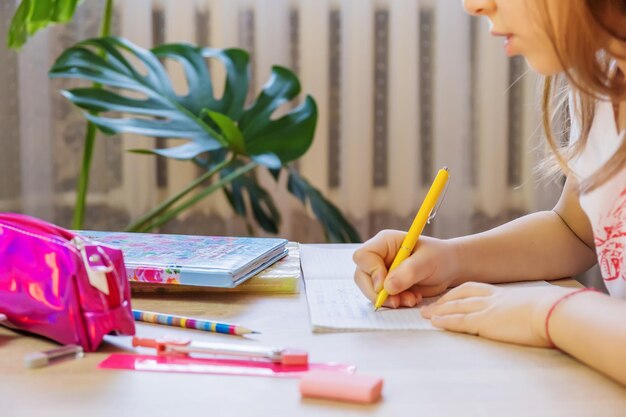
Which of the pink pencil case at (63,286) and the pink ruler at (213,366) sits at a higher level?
the pink pencil case at (63,286)

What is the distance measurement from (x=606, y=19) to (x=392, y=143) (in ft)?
4.41

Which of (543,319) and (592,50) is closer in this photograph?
(543,319)

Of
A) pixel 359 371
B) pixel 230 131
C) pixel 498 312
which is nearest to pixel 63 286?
pixel 359 371

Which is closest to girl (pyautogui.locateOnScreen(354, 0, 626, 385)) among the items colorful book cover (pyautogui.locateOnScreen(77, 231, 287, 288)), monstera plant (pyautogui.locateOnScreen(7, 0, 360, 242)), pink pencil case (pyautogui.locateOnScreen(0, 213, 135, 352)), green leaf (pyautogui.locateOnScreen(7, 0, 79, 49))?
colorful book cover (pyautogui.locateOnScreen(77, 231, 287, 288))

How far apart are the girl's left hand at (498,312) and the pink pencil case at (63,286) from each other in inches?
9.5

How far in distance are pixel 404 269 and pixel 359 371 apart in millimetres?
208

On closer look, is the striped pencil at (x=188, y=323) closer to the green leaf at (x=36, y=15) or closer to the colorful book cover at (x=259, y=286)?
the colorful book cover at (x=259, y=286)

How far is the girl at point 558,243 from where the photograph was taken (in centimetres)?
59

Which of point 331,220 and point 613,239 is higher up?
point 613,239

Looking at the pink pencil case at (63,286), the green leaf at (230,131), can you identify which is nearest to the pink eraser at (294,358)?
the pink pencil case at (63,286)

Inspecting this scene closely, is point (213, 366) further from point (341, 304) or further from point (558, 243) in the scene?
point (558, 243)

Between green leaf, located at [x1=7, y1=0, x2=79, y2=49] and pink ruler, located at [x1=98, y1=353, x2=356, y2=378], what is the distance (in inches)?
46.8

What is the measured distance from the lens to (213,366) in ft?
1.77

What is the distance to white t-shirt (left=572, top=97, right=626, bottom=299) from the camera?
763mm
